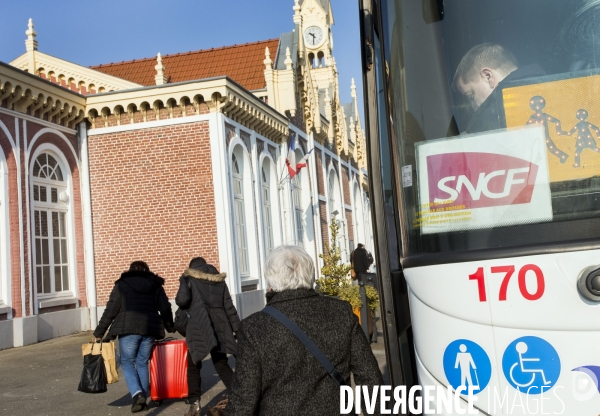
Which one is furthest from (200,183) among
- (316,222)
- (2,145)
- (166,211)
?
(316,222)

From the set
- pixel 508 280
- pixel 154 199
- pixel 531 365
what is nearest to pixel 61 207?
pixel 154 199

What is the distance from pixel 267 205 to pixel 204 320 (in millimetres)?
15867

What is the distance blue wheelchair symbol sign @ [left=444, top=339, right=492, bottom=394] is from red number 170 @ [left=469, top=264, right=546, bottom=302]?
23 cm

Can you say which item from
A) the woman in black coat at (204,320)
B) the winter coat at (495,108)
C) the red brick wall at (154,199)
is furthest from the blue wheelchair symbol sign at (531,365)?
the red brick wall at (154,199)

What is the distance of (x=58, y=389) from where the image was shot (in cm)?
994

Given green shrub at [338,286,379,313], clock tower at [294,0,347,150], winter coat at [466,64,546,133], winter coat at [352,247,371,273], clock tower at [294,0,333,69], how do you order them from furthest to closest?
clock tower at [294,0,333,69] → clock tower at [294,0,347,150] → winter coat at [352,247,371,273] → green shrub at [338,286,379,313] → winter coat at [466,64,546,133]

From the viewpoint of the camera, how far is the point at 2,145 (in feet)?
49.3

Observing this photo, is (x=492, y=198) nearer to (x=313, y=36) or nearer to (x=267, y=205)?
(x=267, y=205)

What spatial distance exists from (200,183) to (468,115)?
Result: 15.6 metres

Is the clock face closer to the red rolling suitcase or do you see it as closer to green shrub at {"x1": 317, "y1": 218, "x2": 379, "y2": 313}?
green shrub at {"x1": 317, "y1": 218, "x2": 379, "y2": 313}

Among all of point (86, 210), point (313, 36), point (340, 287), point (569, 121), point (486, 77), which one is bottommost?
point (340, 287)

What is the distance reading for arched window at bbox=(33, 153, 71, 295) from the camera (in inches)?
641

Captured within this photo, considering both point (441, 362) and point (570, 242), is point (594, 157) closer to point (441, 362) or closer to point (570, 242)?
point (570, 242)

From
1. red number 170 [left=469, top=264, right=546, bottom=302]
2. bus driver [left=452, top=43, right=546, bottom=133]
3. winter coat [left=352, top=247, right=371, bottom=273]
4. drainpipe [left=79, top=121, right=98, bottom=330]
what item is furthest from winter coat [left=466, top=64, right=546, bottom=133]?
winter coat [left=352, top=247, right=371, bottom=273]
